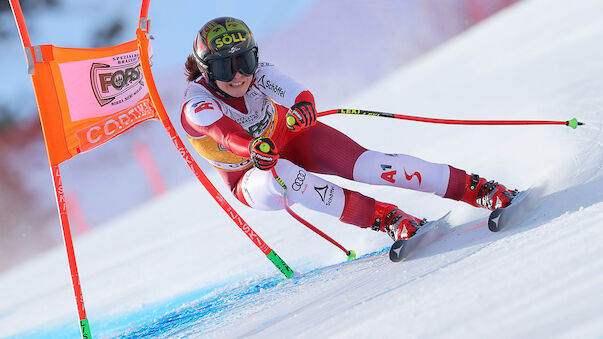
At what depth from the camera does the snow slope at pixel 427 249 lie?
142cm

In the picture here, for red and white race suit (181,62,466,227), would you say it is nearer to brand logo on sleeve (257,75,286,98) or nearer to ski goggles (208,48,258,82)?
brand logo on sleeve (257,75,286,98)

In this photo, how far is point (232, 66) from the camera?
91.0 inches

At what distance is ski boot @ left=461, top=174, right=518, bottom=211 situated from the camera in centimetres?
219

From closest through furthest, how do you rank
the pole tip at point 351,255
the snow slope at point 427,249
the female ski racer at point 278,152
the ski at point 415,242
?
the snow slope at point 427,249 → the ski at point 415,242 → the female ski racer at point 278,152 → the pole tip at point 351,255

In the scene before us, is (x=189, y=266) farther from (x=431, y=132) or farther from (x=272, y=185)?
(x=431, y=132)

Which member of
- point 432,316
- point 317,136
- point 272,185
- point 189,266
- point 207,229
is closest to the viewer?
point 432,316

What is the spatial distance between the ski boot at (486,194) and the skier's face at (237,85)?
1.06 m

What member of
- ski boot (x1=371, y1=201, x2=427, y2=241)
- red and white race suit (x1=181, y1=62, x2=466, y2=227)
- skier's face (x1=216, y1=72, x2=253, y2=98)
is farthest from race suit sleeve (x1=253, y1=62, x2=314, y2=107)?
ski boot (x1=371, y1=201, x2=427, y2=241)

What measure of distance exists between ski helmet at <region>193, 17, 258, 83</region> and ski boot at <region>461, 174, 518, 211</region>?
107 cm

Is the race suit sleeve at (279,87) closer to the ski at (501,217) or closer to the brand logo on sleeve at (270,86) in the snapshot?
the brand logo on sleeve at (270,86)

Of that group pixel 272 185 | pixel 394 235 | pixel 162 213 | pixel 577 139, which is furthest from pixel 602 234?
pixel 162 213

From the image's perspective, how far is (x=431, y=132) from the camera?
4.61m

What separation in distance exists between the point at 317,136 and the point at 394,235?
1.93ft

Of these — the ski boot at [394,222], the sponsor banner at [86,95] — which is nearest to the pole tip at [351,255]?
the ski boot at [394,222]
